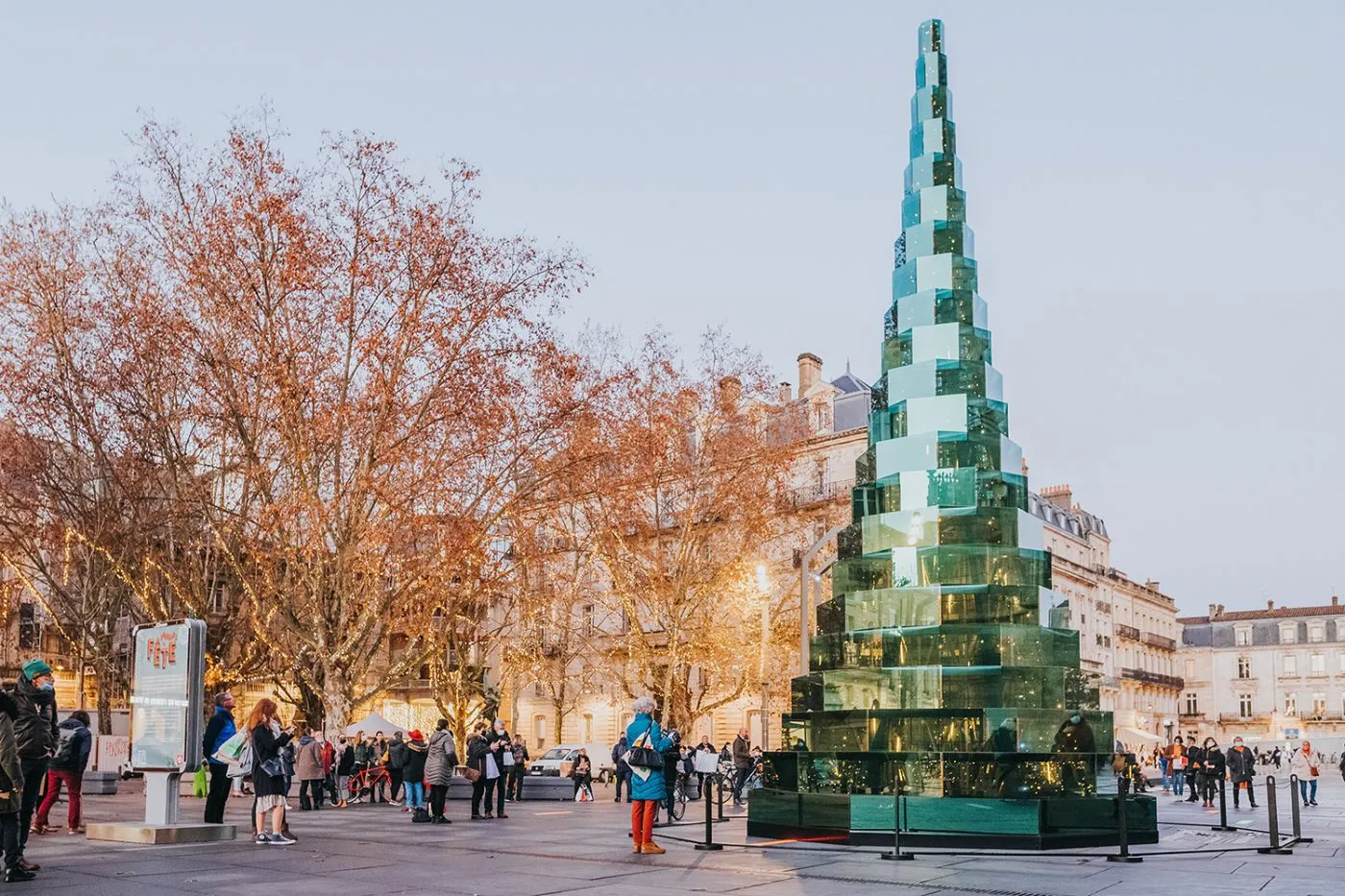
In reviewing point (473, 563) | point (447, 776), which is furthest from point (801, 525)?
point (447, 776)

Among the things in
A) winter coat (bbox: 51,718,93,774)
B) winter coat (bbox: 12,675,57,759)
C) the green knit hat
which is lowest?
winter coat (bbox: 51,718,93,774)

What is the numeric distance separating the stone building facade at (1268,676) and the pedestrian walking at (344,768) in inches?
3928

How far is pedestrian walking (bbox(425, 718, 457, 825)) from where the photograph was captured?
66.4ft

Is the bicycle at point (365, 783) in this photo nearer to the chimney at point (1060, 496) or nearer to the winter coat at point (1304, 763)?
the winter coat at point (1304, 763)

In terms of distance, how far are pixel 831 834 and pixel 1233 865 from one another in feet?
15.0

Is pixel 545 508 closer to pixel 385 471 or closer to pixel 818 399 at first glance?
pixel 385 471

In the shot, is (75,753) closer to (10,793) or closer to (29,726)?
(29,726)

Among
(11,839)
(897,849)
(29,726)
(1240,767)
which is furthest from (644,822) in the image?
(1240,767)

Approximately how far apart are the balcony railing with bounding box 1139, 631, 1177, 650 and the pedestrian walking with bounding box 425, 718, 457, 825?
3072 inches

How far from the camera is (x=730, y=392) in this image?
39656 mm

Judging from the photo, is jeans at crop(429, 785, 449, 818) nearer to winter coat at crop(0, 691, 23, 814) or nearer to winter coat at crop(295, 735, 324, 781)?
winter coat at crop(295, 735, 324, 781)

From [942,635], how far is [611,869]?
5.64 metres

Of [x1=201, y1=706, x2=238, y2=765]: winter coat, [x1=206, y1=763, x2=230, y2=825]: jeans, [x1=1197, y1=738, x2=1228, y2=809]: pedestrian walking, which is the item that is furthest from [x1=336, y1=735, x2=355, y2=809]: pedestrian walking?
[x1=1197, y1=738, x2=1228, y2=809]: pedestrian walking

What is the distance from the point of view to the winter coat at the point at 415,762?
21.6 m
